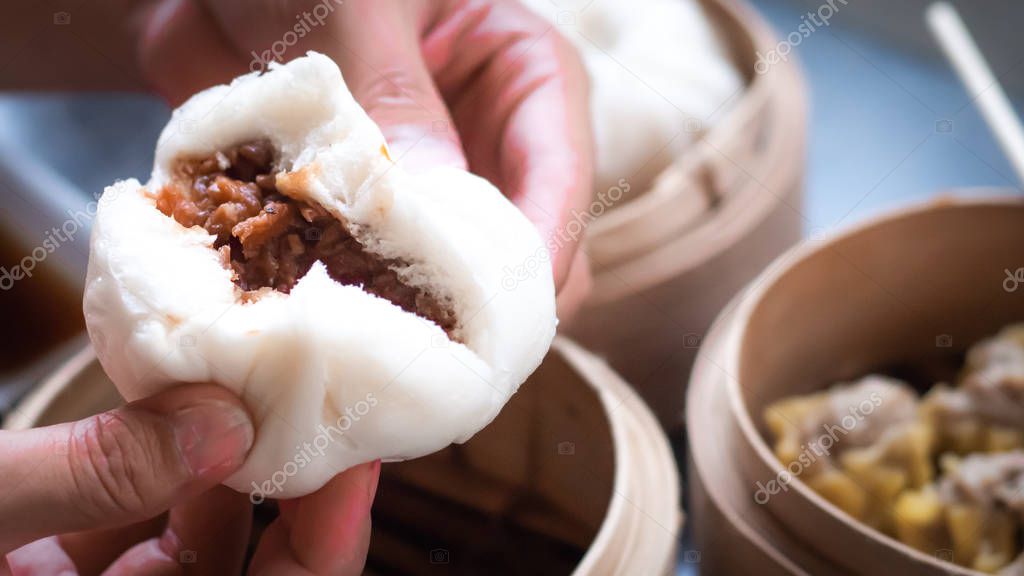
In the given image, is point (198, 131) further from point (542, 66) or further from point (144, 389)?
point (542, 66)

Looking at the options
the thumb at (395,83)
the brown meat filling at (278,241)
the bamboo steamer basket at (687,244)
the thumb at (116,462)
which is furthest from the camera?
the bamboo steamer basket at (687,244)

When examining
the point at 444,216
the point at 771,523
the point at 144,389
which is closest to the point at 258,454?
the point at 144,389

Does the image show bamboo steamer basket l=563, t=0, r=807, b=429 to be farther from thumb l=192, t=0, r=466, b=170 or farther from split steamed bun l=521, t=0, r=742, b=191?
thumb l=192, t=0, r=466, b=170

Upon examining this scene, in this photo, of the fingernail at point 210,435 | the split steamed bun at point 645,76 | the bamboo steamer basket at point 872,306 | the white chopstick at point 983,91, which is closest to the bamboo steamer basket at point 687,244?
the split steamed bun at point 645,76

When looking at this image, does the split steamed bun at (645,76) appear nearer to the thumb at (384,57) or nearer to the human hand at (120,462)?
the thumb at (384,57)

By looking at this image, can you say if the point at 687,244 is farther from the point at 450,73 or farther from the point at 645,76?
the point at 450,73

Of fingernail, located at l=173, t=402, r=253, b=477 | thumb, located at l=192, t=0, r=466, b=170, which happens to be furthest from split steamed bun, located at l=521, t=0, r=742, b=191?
fingernail, located at l=173, t=402, r=253, b=477

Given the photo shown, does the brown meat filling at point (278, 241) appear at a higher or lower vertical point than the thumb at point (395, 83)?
lower
